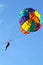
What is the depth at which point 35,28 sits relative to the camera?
2364cm

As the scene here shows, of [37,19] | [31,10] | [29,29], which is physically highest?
[31,10]

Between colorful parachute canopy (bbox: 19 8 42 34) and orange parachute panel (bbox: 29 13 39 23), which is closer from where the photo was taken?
colorful parachute canopy (bbox: 19 8 42 34)

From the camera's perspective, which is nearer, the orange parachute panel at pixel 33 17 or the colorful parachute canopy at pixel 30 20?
the colorful parachute canopy at pixel 30 20

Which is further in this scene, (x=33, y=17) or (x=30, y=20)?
(x=33, y=17)

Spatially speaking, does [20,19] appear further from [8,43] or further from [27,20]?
[8,43]

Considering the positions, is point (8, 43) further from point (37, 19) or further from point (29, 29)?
point (37, 19)

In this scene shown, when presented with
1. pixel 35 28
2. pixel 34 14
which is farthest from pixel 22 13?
pixel 35 28

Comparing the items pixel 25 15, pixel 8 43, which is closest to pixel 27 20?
pixel 25 15

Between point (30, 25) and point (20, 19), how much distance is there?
2.25 meters

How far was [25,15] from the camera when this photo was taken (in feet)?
77.4

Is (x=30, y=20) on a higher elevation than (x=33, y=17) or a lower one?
lower

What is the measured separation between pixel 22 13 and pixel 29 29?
3.38 m

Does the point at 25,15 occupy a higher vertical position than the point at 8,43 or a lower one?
higher

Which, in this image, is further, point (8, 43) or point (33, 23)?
point (33, 23)
